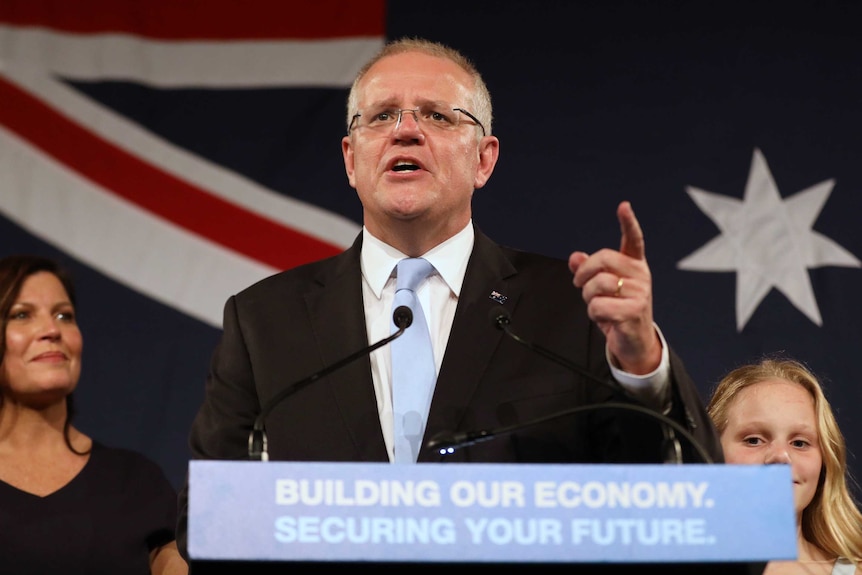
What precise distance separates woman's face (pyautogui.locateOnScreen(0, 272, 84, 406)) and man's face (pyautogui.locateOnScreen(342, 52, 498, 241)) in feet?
4.23

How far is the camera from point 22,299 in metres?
3.23

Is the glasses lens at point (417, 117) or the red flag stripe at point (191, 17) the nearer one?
the glasses lens at point (417, 117)

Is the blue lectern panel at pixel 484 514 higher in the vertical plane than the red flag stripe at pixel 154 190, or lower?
lower

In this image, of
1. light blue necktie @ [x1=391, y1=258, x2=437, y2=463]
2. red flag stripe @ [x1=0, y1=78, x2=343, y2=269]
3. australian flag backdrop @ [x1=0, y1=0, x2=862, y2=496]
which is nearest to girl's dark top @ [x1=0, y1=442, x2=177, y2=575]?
australian flag backdrop @ [x1=0, y1=0, x2=862, y2=496]

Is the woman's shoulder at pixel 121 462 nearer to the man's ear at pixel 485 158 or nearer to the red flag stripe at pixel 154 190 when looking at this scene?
the red flag stripe at pixel 154 190

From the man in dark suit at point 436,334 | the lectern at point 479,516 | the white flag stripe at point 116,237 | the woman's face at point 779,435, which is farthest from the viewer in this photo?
the white flag stripe at point 116,237

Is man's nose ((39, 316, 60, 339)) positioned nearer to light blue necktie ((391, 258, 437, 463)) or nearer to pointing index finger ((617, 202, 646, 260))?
light blue necktie ((391, 258, 437, 463))

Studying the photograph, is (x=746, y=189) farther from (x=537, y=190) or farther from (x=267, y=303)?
(x=267, y=303)

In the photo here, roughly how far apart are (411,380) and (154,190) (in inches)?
79.8

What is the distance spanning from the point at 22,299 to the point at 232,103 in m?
1.00

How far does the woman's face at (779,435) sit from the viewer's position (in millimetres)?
2688

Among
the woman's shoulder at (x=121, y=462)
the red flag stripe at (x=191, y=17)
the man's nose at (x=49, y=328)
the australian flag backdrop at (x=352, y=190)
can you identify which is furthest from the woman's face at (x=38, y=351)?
the red flag stripe at (x=191, y=17)

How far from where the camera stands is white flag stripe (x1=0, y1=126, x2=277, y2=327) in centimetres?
370

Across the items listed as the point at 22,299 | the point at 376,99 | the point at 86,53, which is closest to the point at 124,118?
the point at 86,53
